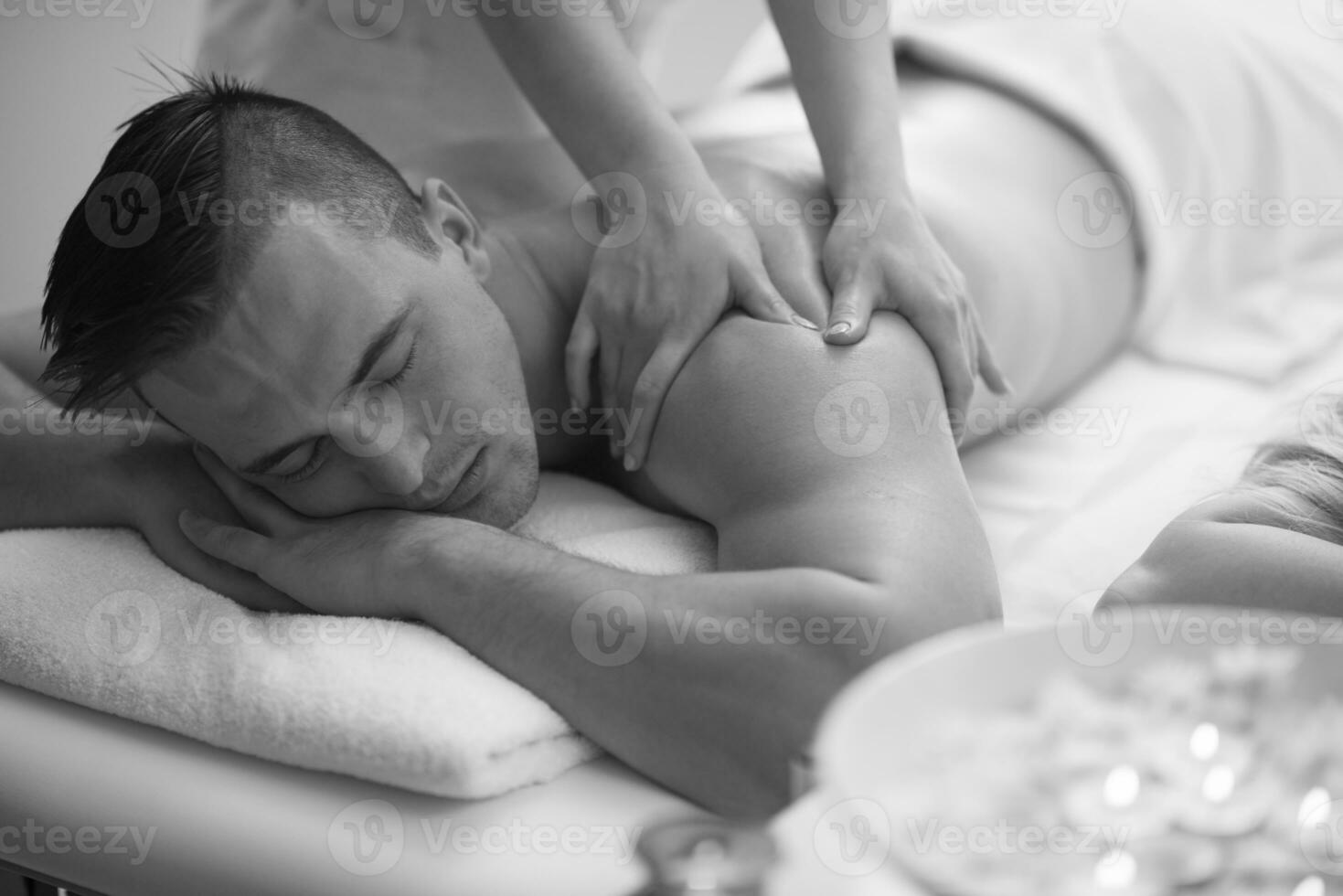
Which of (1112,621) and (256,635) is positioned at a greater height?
(1112,621)

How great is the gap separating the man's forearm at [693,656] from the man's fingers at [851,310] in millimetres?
254

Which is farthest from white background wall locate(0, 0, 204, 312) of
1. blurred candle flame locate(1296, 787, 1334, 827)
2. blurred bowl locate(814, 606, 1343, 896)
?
blurred candle flame locate(1296, 787, 1334, 827)

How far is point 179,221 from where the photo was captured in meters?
1.06

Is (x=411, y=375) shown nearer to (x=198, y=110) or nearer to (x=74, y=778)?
(x=198, y=110)

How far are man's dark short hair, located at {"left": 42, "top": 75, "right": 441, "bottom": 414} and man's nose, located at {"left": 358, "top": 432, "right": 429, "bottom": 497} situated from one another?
0.16 m

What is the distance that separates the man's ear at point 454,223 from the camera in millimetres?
1260

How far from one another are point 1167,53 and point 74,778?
155cm

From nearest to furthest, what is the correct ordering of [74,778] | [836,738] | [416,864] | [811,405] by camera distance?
[836,738], [416,864], [74,778], [811,405]

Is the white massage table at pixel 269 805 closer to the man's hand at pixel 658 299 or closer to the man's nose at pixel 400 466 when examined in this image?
the man's nose at pixel 400 466

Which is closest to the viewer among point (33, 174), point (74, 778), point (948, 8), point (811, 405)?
point (74, 778)

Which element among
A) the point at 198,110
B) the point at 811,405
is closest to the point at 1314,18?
the point at 811,405

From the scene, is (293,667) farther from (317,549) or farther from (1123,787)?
(1123,787)

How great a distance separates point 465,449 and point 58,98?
121cm

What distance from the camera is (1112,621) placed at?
604 millimetres
